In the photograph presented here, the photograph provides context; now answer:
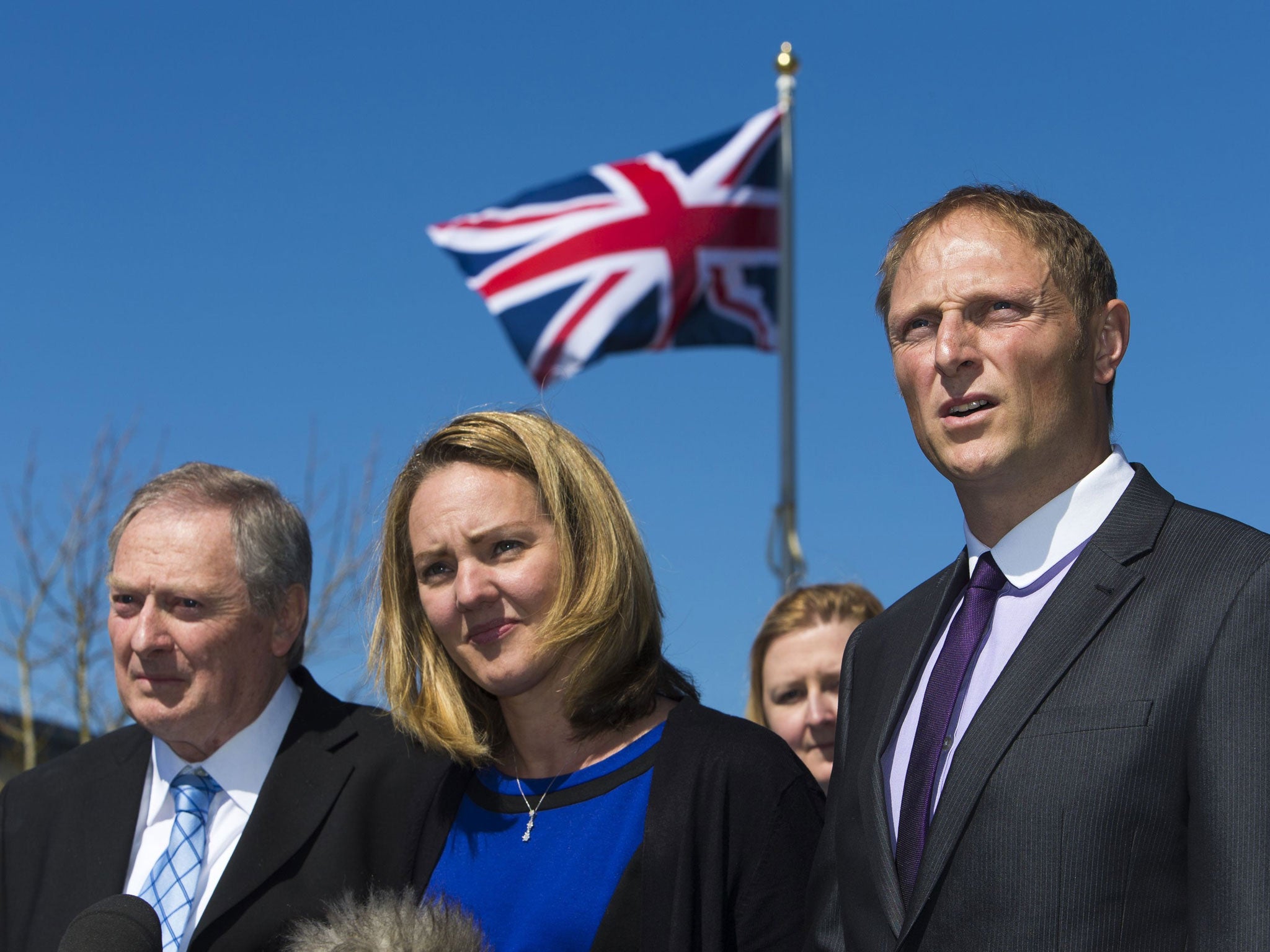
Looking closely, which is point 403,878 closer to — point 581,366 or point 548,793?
point 548,793

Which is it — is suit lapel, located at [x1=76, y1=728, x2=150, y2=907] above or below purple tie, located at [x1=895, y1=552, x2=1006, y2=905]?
below

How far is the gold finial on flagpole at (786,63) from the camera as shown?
1121 centimetres

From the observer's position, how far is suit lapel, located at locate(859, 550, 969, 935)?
2543 mm

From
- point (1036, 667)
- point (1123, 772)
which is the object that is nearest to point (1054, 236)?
point (1036, 667)

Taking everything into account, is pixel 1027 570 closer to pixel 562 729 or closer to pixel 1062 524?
pixel 1062 524

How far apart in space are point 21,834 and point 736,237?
7843 millimetres

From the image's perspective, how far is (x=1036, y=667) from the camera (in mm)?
Answer: 2414

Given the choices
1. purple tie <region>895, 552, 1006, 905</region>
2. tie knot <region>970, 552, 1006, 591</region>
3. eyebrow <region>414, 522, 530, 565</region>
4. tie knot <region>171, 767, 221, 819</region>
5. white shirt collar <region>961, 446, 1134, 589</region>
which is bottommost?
tie knot <region>171, 767, 221, 819</region>

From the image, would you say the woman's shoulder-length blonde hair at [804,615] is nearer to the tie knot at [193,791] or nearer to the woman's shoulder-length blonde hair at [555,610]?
the woman's shoulder-length blonde hair at [555,610]

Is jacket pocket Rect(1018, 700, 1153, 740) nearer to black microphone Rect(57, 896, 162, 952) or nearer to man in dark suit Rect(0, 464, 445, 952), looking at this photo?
black microphone Rect(57, 896, 162, 952)

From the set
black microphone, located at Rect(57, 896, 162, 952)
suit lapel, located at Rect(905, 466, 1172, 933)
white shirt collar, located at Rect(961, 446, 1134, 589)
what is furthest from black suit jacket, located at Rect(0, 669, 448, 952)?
white shirt collar, located at Rect(961, 446, 1134, 589)

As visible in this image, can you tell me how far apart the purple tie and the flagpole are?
705cm

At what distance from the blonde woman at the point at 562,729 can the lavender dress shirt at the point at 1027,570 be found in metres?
0.54

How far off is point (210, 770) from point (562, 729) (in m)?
1.23
